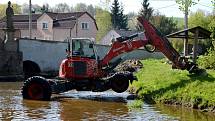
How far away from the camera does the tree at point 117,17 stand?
10180 cm

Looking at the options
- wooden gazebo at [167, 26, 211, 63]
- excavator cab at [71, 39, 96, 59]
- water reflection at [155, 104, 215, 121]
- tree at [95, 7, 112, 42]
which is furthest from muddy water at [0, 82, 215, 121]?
tree at [95, 7, 112, 42]

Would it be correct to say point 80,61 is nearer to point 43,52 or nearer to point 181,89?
point 181,89

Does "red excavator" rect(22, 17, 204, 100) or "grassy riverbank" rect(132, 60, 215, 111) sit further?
"red excavator" rect(22, 17, 204, 100)

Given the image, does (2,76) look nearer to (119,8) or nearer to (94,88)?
(94,88)

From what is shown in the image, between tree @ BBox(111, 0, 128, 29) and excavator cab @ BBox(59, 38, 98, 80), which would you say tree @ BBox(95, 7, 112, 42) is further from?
excavator cab @ BBox(59, 38, 98, 80)

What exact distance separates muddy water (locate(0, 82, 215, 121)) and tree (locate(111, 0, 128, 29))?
78.0 m

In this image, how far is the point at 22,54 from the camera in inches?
1762

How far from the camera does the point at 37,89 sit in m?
23.5

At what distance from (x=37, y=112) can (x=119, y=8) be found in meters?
83.6

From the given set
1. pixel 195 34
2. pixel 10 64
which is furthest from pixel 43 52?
pixel 195 34

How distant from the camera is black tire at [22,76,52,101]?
23141 millimetres

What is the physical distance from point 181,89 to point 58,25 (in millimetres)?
61278

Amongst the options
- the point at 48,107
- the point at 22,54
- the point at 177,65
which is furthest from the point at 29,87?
the point at 22,54

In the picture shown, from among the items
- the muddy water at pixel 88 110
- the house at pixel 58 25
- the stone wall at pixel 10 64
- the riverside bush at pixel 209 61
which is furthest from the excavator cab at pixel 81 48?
the house at pixel 58 25
